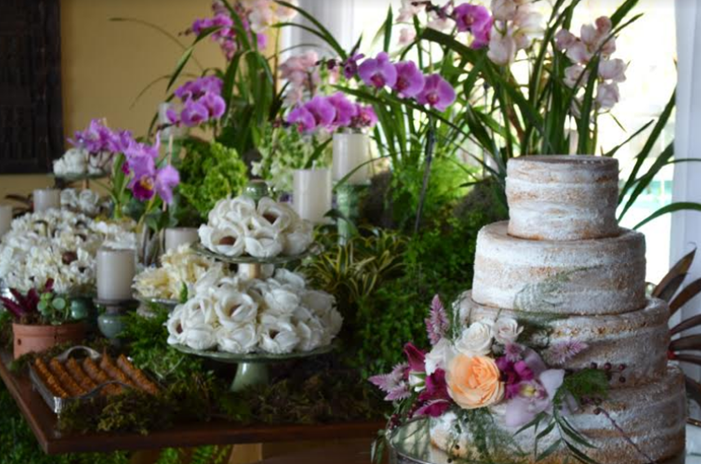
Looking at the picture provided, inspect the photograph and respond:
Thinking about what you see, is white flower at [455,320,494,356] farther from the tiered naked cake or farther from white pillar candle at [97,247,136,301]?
white pillar candle at [97,247,136,301]

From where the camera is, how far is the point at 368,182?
2.68 m

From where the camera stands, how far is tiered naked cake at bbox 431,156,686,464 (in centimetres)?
129

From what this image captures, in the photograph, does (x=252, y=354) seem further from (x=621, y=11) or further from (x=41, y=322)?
(x=621, y=11)

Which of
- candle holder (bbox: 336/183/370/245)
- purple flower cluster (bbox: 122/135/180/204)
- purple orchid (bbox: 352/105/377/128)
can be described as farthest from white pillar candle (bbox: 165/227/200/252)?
purple orchid (bbox: 352/105/377/128)

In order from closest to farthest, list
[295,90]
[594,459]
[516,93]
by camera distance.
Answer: [594,459] < [516,93] < [295,90]

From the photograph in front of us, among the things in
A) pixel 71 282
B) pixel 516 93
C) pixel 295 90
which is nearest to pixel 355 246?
pixel 516 93

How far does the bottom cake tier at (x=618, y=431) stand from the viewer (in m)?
1.28

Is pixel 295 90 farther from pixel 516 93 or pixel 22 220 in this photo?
pixel 516 93

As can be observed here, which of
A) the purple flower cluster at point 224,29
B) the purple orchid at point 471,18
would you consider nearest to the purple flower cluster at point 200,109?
the purple flower cluster at point 224,29

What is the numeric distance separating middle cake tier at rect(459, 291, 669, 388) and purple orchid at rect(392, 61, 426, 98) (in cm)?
114

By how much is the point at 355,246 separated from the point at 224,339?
541 mm

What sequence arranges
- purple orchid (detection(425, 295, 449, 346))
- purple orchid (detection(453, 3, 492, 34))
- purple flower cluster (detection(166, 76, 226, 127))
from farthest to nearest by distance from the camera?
1. purple flower cluster (detection(166, 76, 226, 127))
2. purple orchid (detection(453, 3, 492, 34))
3. purple orchid (detection(425, 295, 449, 346))

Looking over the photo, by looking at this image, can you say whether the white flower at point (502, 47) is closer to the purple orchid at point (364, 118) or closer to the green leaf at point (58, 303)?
the purple orchid at point (364, 118)

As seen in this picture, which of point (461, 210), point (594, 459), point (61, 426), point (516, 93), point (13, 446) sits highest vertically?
point (516, 93)
